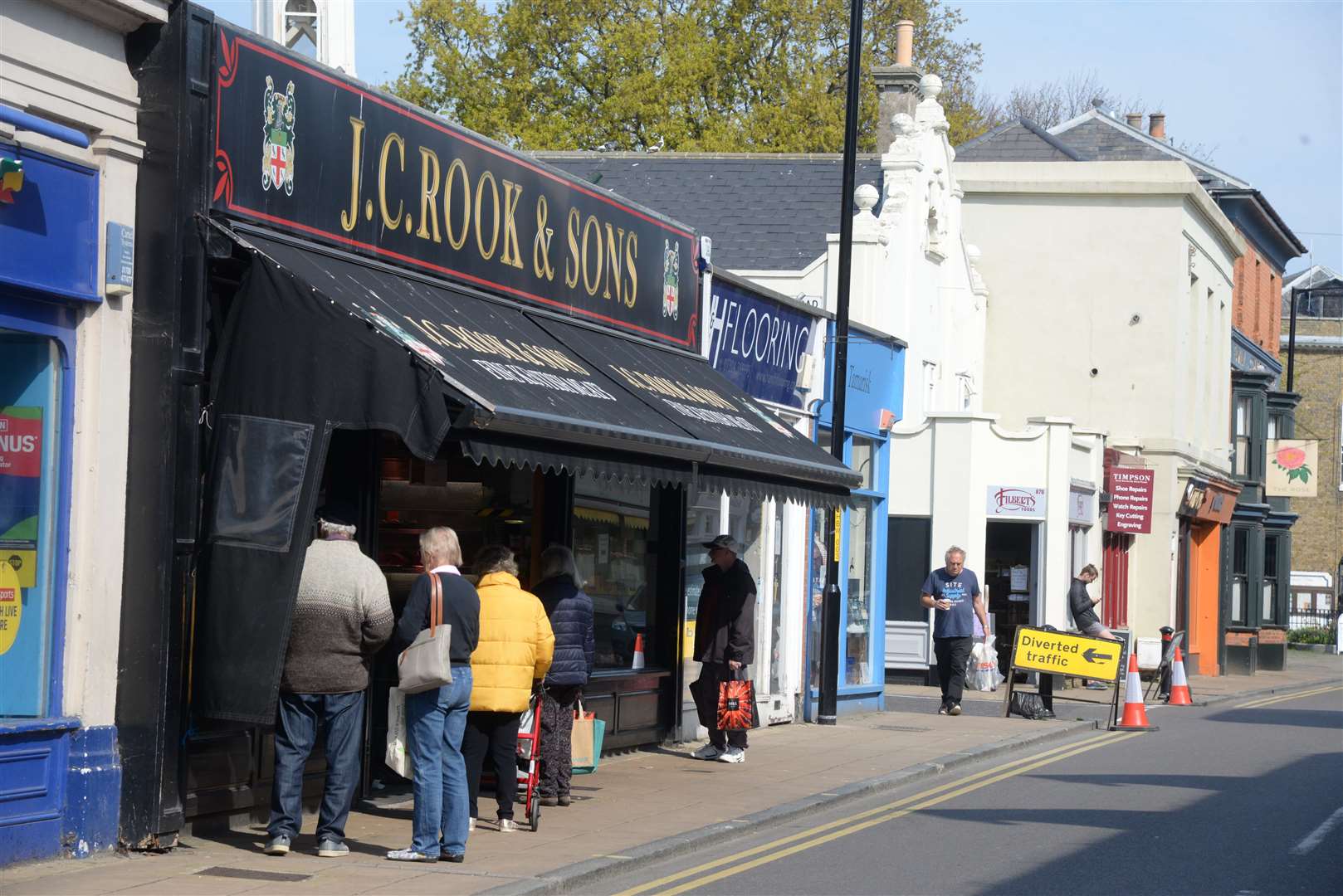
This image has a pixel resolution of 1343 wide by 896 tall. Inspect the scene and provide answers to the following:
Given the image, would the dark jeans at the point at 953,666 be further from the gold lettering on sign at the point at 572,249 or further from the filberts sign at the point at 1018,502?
the gold lettering on sign at the point at 572,249

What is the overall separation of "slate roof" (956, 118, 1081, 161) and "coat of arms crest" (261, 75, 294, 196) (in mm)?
28980

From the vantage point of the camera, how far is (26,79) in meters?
8.82

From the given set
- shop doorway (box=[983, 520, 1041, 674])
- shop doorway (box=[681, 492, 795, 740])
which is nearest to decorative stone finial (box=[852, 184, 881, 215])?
shop doorway (box=[983, 520, 1041, 674])

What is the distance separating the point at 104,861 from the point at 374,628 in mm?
1790

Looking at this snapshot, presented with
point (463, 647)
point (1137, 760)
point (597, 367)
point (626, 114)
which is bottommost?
point (1137, 760)

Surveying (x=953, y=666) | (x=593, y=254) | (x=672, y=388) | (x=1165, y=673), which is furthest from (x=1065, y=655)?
(x=593, y=254)

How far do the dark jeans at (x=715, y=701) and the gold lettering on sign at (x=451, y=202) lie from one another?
15.1 feet

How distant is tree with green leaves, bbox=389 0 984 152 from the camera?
135 feet

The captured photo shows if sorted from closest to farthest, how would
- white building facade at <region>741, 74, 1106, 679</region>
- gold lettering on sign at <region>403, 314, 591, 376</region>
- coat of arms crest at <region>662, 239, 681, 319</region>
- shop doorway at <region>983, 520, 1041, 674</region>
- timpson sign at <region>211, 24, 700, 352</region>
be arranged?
1. timpson sign at <region>211, 24, 700, 352</region>
2. gold lettering on sign at <region>403, 314, 591, 376</region>
3. coat of arms crest at <region>662, 239, 681, 319</region>
4. white building facade at <region>741, 74, 1106, 679</region>
5. shop doorway at <region>983, 520, 1041, 674</region>

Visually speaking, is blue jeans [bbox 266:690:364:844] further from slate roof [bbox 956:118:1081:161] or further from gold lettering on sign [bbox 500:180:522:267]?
slate roof [bbox 956:118:1081:161]

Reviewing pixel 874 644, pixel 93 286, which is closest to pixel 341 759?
pixel 93 286

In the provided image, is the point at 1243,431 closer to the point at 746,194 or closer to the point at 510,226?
the point at 746,194

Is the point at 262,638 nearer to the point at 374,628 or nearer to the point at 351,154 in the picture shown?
the point at 374,628

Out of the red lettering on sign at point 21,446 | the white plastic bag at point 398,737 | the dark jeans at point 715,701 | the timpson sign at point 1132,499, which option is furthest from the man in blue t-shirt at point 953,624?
the red lettering on sign at point 21,446
